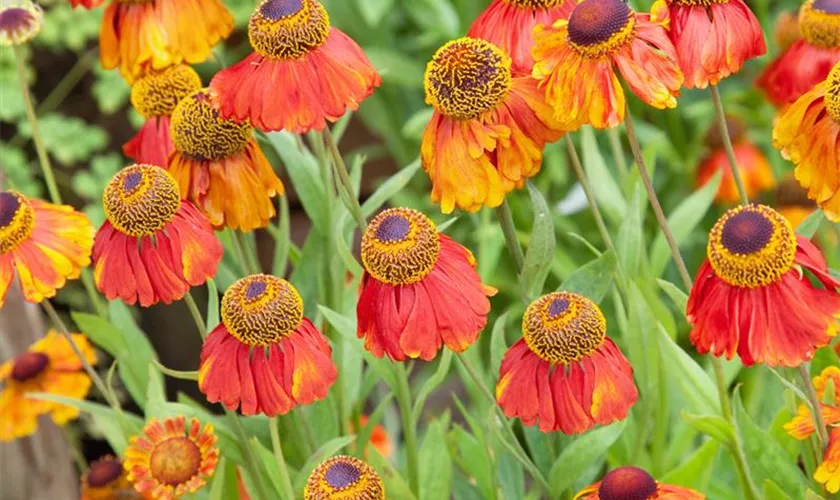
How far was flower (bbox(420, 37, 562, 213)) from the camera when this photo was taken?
0.82 metres

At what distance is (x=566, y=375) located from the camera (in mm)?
839

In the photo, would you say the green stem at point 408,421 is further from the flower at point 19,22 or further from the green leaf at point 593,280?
the flower at point 19,22

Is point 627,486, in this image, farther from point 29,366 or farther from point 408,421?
A: point 29,366

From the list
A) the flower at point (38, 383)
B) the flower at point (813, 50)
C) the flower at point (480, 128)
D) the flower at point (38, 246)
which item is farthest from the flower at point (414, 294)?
the flower at point (38, 383)

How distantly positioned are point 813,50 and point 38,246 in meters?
0.73

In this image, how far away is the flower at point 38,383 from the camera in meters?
1.29

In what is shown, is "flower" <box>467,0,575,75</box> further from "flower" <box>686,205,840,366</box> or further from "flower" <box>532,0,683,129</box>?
"flower" <box>686,205,840,366</box>

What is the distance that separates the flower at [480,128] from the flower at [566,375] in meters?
0.10

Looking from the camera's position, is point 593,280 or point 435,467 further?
point 435,467

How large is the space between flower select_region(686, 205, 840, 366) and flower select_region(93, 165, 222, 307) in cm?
36

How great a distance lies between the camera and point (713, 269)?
780 millimetres

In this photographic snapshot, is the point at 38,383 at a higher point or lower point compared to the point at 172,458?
lower

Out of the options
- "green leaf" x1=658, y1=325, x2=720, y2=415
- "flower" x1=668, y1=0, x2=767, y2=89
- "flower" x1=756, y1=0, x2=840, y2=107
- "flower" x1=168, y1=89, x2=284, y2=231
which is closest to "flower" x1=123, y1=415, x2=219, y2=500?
"flower" x1=168, y1=89, x2=284, y2=231

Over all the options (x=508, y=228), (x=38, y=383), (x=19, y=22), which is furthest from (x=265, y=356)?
(x=38, y=383)
